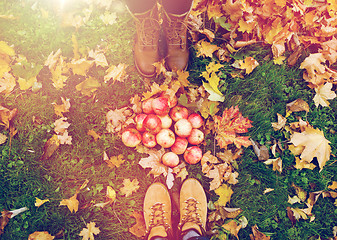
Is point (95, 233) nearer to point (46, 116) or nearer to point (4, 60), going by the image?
point (46, 116)

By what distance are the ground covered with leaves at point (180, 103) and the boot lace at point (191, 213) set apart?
0.58 ft

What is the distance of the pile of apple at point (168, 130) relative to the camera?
2.11 m

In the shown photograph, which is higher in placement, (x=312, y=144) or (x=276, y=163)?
(x=312, y=144)

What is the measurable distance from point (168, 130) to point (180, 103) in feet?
1.02

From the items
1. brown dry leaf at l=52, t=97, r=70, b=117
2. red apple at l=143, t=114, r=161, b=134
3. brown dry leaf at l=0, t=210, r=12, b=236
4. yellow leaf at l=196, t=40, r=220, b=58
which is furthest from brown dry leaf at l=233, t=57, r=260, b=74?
brown dry leaf at l=0, t=210, r=12, b=236

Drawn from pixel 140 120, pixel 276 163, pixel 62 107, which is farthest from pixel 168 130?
pixel 276 163

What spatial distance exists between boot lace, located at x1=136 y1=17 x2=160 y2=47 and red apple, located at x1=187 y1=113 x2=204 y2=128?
847 mm

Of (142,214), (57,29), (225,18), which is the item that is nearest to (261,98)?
(225,18)

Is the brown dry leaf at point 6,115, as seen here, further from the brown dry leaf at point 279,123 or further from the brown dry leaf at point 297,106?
the brown dry leaf at point 297,106

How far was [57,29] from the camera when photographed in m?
2.48

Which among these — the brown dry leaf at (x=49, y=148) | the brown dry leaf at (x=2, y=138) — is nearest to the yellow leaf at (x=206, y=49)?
the brown dry leaf at (x=49, y=148)

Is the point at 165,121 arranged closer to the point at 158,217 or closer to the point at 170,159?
the point at 170,159

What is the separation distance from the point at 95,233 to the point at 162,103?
1.49m

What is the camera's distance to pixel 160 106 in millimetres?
2096
